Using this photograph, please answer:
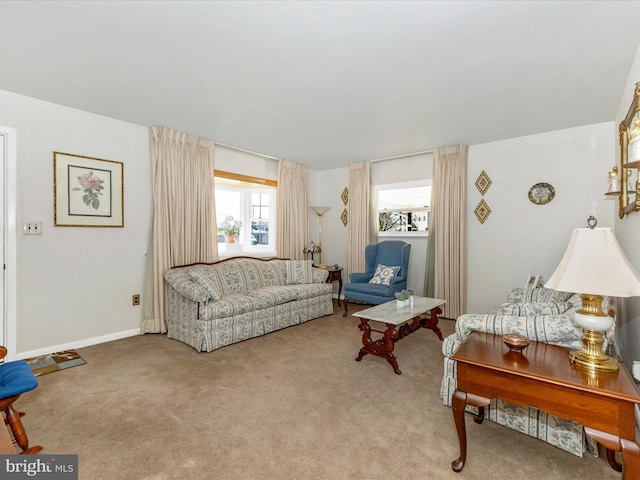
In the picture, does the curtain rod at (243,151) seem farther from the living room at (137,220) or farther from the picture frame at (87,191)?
the picture frame at (87,191)

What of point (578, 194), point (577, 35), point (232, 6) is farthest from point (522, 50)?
point (578, 194)

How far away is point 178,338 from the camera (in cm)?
365

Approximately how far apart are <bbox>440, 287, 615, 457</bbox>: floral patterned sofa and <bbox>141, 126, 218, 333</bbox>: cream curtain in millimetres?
3353

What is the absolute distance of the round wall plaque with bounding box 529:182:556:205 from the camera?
4.08 m

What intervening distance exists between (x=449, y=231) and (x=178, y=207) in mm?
3845

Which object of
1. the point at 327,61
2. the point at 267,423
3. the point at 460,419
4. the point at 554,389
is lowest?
the point at 267,423

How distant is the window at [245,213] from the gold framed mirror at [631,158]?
14.6 feet

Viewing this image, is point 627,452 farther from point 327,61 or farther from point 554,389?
point 327,61

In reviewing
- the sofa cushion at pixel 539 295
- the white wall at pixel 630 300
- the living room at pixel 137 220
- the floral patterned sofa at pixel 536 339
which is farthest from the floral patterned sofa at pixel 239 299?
the white wall at pixel 630 300

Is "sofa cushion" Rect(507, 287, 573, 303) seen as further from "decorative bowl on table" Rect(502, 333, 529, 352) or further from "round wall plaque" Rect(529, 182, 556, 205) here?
"round wall plaque" Rect(529, 182, 556, 205)

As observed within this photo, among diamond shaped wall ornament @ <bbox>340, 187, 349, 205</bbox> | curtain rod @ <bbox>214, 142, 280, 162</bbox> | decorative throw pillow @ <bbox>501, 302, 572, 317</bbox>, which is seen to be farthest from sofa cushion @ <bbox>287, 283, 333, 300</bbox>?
decorative throw pillow @ <bbox>501, 302, 572, 317</bbox>

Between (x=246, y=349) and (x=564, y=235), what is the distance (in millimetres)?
4142

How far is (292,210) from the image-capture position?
226 inches

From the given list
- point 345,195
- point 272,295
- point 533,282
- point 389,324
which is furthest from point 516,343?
point 345,195
